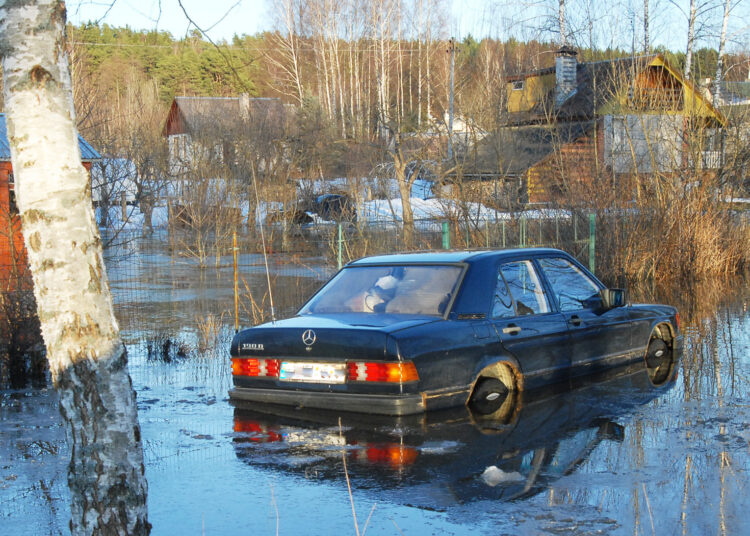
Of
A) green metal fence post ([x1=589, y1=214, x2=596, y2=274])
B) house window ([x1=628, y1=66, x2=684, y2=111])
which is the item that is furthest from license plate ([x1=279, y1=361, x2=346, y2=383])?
house window ([x1=628, y1=66, x2=684, y2=111])

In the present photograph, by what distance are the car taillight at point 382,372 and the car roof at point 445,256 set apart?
4.33 ft

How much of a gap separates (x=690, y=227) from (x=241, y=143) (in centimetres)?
2277

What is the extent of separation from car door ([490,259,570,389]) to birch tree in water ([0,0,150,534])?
14.1ft

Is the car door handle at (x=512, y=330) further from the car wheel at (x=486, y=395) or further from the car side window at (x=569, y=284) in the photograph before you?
the car side window at (x=569, y=284)

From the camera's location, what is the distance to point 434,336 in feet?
21.9

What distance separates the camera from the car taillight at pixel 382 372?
645 cm

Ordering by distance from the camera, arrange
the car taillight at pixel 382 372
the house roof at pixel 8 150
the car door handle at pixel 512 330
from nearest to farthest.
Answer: the car taillight at pixel 382 372 < the car door handle at pixel 512 330 < the house roof at pixel 8 150

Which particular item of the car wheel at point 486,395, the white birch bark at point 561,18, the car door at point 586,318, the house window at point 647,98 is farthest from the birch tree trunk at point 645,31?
the car wheel at point 486,395

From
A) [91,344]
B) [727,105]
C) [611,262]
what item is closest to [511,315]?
[91,344]

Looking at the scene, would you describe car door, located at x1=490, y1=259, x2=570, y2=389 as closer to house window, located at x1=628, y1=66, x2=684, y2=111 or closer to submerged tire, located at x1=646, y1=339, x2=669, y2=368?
submerged tire, located at x1=646, y1=339, x2=669, y2=368

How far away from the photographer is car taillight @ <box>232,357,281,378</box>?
23.0 ft

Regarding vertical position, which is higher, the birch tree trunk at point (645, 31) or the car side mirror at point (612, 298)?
the birch tree trunk at point (645, 31)

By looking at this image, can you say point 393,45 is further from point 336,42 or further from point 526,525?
point 526,525

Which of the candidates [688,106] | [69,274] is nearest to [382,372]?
[69,274]
